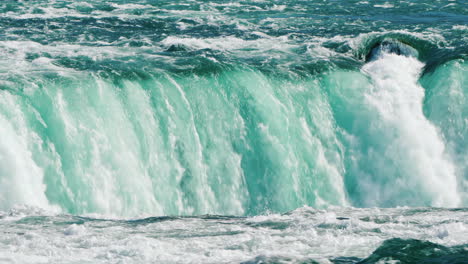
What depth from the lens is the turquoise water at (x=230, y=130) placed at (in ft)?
51.5

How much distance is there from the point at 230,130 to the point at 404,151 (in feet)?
14.5

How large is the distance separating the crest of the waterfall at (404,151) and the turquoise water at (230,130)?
0.11ft

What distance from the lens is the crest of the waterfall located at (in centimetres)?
1772

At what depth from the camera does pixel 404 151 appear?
18.2 metres

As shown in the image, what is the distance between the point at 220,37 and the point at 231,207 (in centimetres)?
781

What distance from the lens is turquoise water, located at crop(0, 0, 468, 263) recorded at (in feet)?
51.5

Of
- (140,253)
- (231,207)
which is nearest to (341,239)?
(140,253)

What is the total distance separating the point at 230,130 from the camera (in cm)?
1762

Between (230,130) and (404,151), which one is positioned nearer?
(230,130)

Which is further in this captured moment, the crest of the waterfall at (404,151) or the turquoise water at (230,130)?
the crest of the waterfall at (404,151)

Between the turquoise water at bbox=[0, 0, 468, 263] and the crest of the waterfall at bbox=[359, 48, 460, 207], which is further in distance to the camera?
the crest of the waterfall at bbox=[359, 48, 460, 207]

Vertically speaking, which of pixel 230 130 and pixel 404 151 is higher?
pixel 230 130

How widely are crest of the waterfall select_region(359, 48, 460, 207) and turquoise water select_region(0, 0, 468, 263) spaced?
0.11ft

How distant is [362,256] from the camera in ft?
37.0
